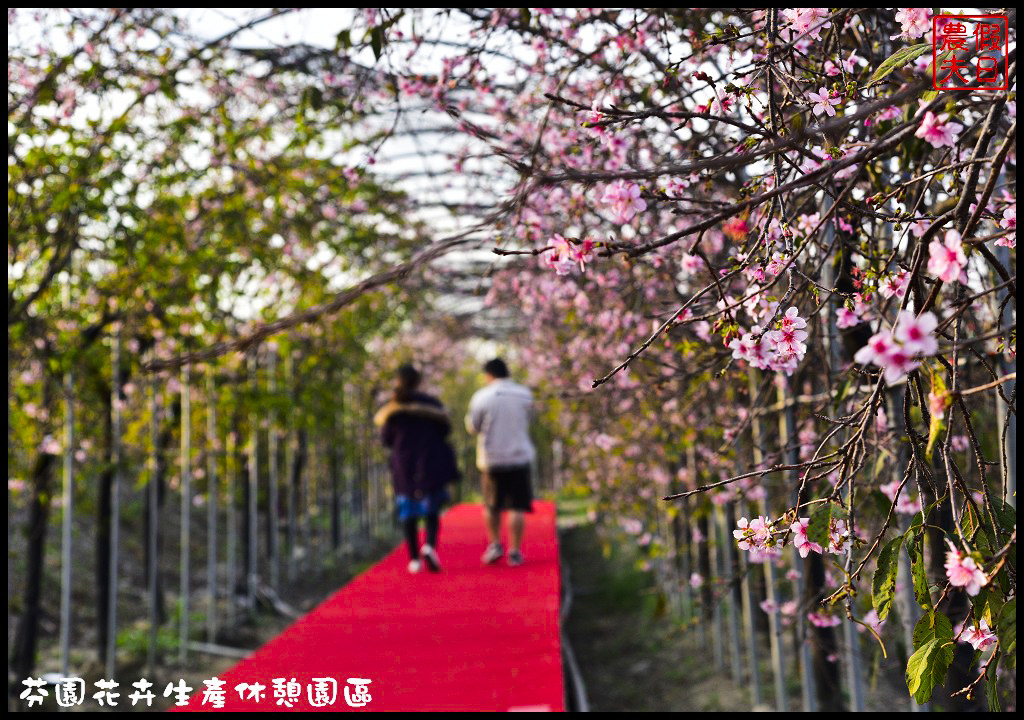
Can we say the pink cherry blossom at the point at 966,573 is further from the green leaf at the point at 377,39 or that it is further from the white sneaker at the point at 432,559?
the white sneaker at the point at 432,559

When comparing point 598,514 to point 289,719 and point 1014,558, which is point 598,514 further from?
point 1014,558

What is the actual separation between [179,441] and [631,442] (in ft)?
12.5

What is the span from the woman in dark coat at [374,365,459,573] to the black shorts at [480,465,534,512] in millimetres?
306

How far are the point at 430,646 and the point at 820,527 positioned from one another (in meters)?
2.75

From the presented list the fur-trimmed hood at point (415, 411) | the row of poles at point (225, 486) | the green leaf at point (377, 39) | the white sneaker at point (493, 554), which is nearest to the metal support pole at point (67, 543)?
the row of poles at point (225, 486)

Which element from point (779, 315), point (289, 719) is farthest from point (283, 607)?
point (779, 315)

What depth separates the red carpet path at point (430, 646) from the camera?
291 cm

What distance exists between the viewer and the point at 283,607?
288 inches

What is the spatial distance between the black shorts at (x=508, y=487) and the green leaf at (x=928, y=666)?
15.5 ft

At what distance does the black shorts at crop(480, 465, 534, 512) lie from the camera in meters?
5.81

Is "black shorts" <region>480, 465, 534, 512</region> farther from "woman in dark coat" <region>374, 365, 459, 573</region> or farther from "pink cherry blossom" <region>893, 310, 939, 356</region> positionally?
"pink cherry blossom" <region>893, 310, 939, 356</region>

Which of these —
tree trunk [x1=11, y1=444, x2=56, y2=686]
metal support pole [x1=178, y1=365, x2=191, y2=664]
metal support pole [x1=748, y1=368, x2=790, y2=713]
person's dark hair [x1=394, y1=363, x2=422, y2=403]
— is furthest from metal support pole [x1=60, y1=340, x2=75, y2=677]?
metal support pole [x1=748, y1=368, x2=790, y2=713]

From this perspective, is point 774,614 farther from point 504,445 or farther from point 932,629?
point 504,445

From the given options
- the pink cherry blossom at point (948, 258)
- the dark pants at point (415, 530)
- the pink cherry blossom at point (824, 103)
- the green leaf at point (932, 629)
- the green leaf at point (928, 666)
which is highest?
the pink cherry blossom at point (824, 103)
